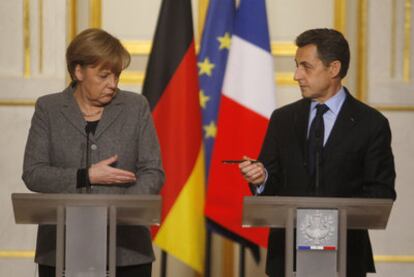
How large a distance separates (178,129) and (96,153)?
Answer: 2161 mm

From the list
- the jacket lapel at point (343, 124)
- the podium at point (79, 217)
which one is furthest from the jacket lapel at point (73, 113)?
the jacket lapel at point (343, 124)

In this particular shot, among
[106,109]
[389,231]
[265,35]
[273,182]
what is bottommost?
[389,231]

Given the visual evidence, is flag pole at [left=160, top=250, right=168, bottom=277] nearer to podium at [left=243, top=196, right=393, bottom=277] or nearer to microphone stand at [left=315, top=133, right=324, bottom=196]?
microphone stand at [left=315, top=133, right=324, bottom=196]

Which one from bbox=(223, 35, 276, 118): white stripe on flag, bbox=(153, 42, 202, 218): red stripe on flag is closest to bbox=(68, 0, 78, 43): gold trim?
bbox=(153, 42, 202, 218): red stripe on flag

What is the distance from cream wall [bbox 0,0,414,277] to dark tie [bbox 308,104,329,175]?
2319 mm

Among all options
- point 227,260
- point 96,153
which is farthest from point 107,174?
point 227,260

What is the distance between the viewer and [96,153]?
4.25m

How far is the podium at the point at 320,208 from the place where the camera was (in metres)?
3.93

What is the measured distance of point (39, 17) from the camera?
22.1 feet

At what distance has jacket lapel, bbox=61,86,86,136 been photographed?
4273 mm

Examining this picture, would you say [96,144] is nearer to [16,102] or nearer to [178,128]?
[178,128]

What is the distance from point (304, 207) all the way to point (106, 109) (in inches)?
36.4

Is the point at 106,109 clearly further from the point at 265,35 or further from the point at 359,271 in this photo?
the point at 265,35

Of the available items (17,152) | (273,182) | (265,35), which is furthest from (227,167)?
(273,182)
